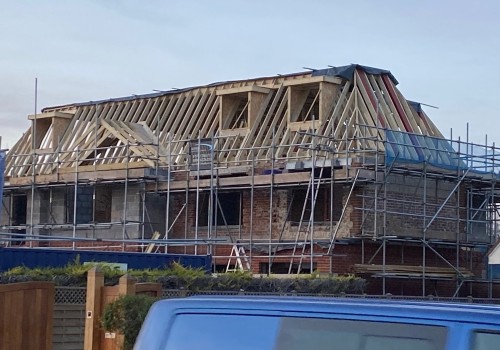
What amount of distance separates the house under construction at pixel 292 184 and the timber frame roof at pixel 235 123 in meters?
0.06

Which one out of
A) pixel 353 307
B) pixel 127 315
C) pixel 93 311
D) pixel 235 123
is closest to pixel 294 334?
pixel 353 307

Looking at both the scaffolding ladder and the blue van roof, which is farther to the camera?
the scaffolding ladder

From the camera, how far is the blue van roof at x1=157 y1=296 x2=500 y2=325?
4727 mm

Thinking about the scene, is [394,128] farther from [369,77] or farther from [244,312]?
[244,312]

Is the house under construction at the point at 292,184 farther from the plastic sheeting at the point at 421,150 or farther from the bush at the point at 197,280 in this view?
the bush at the point at 197,280

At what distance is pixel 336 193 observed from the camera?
27.2 meters

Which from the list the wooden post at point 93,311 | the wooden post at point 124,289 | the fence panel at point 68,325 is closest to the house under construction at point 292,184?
the fence panel at point 68,325

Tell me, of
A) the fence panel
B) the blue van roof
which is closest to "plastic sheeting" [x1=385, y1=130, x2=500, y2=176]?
the fence panel

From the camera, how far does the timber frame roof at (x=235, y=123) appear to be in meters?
27.7

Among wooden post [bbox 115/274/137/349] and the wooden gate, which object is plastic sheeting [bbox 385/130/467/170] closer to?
wooden post [bbox 115/274/137/349]

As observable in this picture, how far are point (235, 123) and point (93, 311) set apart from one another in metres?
16.4

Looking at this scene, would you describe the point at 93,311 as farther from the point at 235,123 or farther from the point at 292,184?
the point at 235,123

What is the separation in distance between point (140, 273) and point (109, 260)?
4404mm

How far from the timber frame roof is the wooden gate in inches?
480
